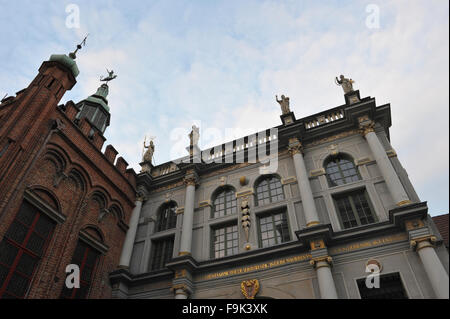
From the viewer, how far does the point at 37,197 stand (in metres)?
13.6

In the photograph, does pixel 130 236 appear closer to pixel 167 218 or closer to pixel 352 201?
pixel 167 218

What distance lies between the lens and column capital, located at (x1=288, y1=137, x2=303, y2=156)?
17.1 metres

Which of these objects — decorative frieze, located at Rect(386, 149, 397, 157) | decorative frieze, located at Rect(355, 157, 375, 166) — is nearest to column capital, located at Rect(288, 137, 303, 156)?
decorative frieze, located at Rect(355, 157, 375, 166)

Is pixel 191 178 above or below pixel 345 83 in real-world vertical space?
below

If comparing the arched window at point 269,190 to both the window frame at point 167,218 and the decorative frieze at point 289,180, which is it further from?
the window frame at point 167,218

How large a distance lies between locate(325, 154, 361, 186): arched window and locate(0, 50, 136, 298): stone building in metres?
11.4

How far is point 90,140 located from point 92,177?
198 centimetres

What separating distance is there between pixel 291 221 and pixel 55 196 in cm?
1075

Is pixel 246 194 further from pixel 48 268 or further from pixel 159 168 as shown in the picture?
pixel 48 268

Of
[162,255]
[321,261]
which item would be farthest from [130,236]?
[321,261]

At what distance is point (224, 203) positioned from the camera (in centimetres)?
1800

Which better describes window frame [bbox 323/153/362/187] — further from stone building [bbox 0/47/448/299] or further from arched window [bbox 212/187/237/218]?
arched window [bbox 212/187/237/218]

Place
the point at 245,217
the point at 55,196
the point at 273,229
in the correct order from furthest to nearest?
1. the point at 245,217
2. the point at 273,229
3. the point at 55,196

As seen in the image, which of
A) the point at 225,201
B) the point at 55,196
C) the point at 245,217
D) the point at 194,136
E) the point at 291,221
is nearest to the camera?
the point at 55,196
